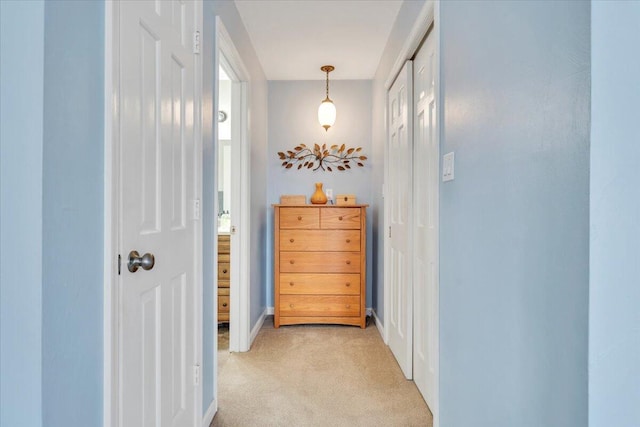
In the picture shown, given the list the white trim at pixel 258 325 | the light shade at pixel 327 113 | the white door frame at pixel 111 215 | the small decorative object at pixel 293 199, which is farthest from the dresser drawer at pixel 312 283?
the white door frame at pixel 111 215

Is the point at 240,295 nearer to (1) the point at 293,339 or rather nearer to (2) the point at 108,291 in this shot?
(1) the point at 293,339

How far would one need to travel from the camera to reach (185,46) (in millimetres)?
1657

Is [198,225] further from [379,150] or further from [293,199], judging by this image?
[379,150]

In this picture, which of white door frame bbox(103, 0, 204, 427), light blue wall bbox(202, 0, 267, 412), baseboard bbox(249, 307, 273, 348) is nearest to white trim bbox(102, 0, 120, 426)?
white door frame bbox(103, 0, 204, 427)

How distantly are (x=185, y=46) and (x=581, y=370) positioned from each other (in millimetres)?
1721

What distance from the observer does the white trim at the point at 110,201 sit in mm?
1041

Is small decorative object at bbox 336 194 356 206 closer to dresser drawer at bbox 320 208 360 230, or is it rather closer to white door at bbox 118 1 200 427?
dresser drawer at bbox 320 208 360 230

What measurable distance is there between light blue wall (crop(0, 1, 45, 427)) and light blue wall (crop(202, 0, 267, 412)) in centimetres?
113

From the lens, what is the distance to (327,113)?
151 inches

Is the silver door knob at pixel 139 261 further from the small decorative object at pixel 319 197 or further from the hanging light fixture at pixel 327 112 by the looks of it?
the hanging light fixture at pixel 327 112

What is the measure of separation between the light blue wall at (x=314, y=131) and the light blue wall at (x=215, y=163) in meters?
0.19

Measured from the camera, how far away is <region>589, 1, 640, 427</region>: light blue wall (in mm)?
436

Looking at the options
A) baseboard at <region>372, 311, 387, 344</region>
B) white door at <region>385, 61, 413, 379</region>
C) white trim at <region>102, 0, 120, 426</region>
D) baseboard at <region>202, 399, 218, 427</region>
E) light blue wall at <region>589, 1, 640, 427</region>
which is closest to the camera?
light blue wall at <region>589, 1, 640, 427</region>

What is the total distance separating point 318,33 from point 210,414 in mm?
2698
